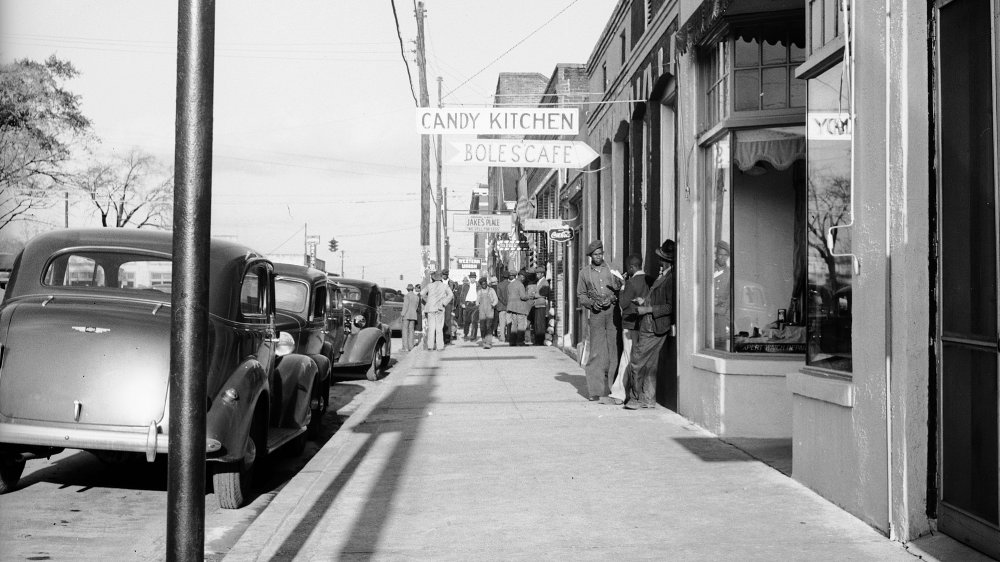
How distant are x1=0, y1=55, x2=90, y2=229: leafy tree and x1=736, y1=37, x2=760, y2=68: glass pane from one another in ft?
78.0

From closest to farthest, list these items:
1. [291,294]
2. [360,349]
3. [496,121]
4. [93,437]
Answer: [93,437] → [291,294] → [496,121] → [360,349]

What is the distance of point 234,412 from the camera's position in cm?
695

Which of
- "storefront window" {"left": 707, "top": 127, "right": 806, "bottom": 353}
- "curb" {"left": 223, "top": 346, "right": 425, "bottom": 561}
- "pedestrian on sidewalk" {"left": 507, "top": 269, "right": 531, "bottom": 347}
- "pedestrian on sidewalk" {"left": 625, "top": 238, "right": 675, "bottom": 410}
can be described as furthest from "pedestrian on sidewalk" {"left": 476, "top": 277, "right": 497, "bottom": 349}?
"storefront window" {"left": 707, "top": 127, "right": 806, "bottom": 353}

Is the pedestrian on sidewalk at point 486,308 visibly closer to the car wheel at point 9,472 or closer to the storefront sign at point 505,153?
the storefront sign at point 505,153

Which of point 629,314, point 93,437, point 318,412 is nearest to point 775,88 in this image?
point 629,314

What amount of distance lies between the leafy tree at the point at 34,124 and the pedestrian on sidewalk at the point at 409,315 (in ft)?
40.0

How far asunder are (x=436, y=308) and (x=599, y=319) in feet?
38.5

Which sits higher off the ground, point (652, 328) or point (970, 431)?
point (652, 328)

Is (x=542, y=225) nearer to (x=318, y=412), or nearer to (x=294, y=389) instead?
(x=318, y=412)

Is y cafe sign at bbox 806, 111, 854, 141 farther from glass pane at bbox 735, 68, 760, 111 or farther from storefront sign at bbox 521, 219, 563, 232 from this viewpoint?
storefront sign at bbox 521, 219, 563, 232

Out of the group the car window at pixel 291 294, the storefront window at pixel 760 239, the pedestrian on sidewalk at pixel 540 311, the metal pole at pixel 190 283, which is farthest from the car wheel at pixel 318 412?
the pedestrian on sidewalk at pixel 540 311

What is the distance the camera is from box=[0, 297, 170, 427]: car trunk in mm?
6578

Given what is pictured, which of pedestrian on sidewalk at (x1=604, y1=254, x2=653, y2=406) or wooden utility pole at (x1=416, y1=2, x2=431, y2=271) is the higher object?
wooden utility pole at (x1=416, y1=2, x2=431, y2=271)

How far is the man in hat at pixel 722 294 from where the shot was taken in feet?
33.0
